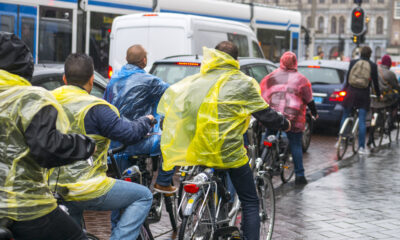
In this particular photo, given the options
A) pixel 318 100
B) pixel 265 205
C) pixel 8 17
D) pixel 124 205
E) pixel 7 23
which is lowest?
pixel 265 205

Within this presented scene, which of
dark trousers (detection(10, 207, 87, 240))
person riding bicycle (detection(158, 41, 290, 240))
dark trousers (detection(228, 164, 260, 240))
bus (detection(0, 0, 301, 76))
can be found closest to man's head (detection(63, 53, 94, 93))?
person riding bicycle (detection(158, 41, 290, 240))

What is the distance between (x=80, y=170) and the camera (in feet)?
12.0

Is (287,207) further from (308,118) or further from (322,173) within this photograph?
(308,118)

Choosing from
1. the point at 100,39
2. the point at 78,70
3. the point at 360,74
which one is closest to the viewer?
the point at 78,70

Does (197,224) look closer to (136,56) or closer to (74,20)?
(136,56)

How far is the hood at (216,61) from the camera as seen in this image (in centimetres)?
471

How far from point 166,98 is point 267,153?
10.4 ft

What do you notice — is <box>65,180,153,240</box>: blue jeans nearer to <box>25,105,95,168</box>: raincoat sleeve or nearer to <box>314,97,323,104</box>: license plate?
<box>25,105,95,168</box>: raincoat sleeve

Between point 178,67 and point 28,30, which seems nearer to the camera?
point 178,67

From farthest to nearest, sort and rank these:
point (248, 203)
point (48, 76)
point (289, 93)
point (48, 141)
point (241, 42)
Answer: point (241, 42) → point (289, 93) → point (48, 76) → point (248, 203) → point (48, 141)

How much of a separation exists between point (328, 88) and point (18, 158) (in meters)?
11.8

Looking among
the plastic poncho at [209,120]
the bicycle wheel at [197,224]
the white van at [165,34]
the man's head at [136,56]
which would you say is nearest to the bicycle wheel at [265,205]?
the plastic poncho at [209,120]

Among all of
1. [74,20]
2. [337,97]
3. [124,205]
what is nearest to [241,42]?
[337,97]

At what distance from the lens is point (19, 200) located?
2.86m
